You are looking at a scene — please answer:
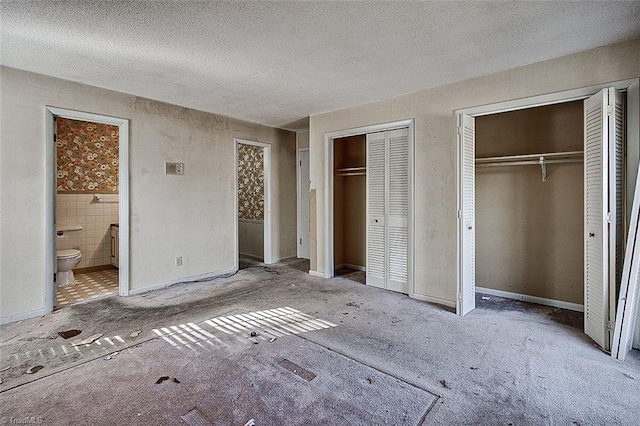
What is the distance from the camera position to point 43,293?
3.29 meters

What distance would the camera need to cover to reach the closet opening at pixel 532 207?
11.3 feet

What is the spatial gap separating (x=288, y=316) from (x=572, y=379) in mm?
2294

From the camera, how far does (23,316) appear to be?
3.17 meters

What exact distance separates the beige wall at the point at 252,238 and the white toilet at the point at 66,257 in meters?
2.80

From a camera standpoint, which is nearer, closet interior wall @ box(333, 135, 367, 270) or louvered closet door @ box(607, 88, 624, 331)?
louvered closet door @ box(607, 88, 624, 331)

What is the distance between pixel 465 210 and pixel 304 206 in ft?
11.4

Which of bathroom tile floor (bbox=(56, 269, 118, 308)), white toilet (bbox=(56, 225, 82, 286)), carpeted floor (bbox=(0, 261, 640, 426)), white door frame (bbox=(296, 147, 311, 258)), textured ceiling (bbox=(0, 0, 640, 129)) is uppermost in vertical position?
textured ceiling (bbox=(0, 0, 640, 129))

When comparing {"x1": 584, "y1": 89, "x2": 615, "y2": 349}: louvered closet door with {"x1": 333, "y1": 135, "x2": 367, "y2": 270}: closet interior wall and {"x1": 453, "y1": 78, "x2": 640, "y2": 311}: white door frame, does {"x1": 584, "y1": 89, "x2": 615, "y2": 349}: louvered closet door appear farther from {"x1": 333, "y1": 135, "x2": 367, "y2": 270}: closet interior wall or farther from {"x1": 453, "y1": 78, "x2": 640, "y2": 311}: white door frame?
{"x1": 333, "y1": 135, "x2": 367, "y2": 270}: closet interior wall

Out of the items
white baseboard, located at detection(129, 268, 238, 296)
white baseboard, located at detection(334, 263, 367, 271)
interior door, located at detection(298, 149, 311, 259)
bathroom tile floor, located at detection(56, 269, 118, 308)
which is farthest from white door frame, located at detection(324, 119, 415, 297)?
bathroom tile floor, located at detection(56, 269, 118, 308)

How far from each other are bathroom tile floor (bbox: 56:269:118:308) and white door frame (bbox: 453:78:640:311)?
164 inches

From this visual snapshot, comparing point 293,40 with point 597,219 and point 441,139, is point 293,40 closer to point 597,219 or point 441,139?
point 441,139

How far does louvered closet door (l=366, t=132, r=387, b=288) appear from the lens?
426 cm

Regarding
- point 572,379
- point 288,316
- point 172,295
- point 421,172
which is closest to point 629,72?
point 421,172

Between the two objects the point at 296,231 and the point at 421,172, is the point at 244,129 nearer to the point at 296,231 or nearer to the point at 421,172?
the point at 296,231
